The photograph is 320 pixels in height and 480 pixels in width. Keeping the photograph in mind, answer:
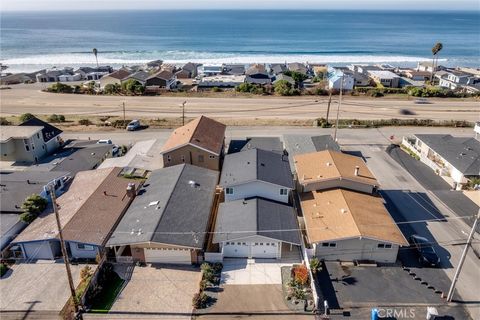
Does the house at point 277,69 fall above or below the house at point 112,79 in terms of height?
above

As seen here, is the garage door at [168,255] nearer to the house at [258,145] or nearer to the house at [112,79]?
the house at [258,145]

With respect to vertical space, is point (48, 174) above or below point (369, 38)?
below

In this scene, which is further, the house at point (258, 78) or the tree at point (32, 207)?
the house at point (258, 78)

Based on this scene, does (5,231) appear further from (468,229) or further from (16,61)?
(16,61)

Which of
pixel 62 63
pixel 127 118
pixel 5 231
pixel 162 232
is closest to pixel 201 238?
pixel 162 232

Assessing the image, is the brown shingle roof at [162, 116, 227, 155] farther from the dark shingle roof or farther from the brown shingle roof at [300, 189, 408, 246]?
the dark shingle roof

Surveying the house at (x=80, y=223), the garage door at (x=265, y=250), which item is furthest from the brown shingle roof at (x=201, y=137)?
the garage door at (x=265, y=250)
